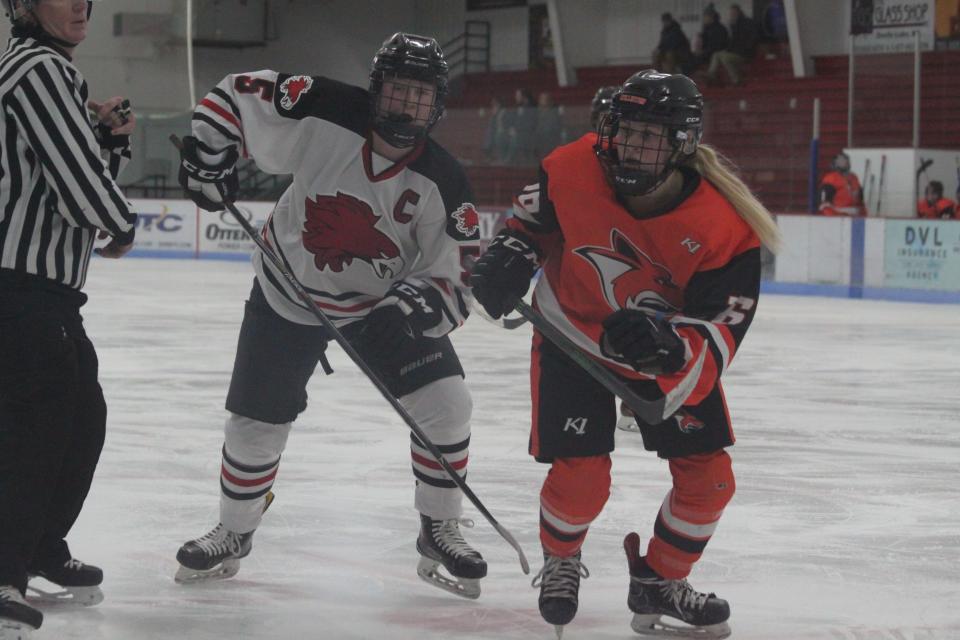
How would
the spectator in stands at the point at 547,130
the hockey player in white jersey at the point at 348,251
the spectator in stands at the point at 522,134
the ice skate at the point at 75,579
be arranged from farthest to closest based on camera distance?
the spectator in stands at the point at 522,134
the spectator in stands at the point at 547,130
the hockey player in white jersey at the point at 348,251
the ice skate at the point at 75,579

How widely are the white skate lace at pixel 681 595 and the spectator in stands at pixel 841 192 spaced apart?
9.05 meters

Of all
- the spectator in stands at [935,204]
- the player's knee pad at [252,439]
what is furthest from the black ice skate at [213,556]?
the spectator in stands at [935,204]

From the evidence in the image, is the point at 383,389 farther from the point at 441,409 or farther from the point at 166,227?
the point at 166,227

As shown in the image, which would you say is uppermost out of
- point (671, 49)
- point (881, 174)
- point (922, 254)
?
point (671, 49)

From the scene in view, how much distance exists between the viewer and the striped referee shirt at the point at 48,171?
235 cm

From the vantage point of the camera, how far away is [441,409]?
9.73ft

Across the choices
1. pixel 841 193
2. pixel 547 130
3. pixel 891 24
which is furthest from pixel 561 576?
pixel 891 24

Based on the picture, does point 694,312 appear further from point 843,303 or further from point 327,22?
point 327,22

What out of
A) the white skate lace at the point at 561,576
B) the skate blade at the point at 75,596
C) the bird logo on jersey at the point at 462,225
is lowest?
the skate blade at the point at 75,596

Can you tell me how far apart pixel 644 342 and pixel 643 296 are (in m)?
0.25

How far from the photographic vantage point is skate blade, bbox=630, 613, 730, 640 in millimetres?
2666

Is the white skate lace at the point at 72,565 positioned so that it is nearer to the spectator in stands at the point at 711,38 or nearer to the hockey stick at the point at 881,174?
the hockey stick at the point at 881,174

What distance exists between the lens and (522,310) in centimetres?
262

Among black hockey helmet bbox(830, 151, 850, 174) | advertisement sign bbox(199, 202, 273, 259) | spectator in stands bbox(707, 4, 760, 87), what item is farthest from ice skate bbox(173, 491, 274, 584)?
spectator in stands bbox(707, 4, 760, 87)
